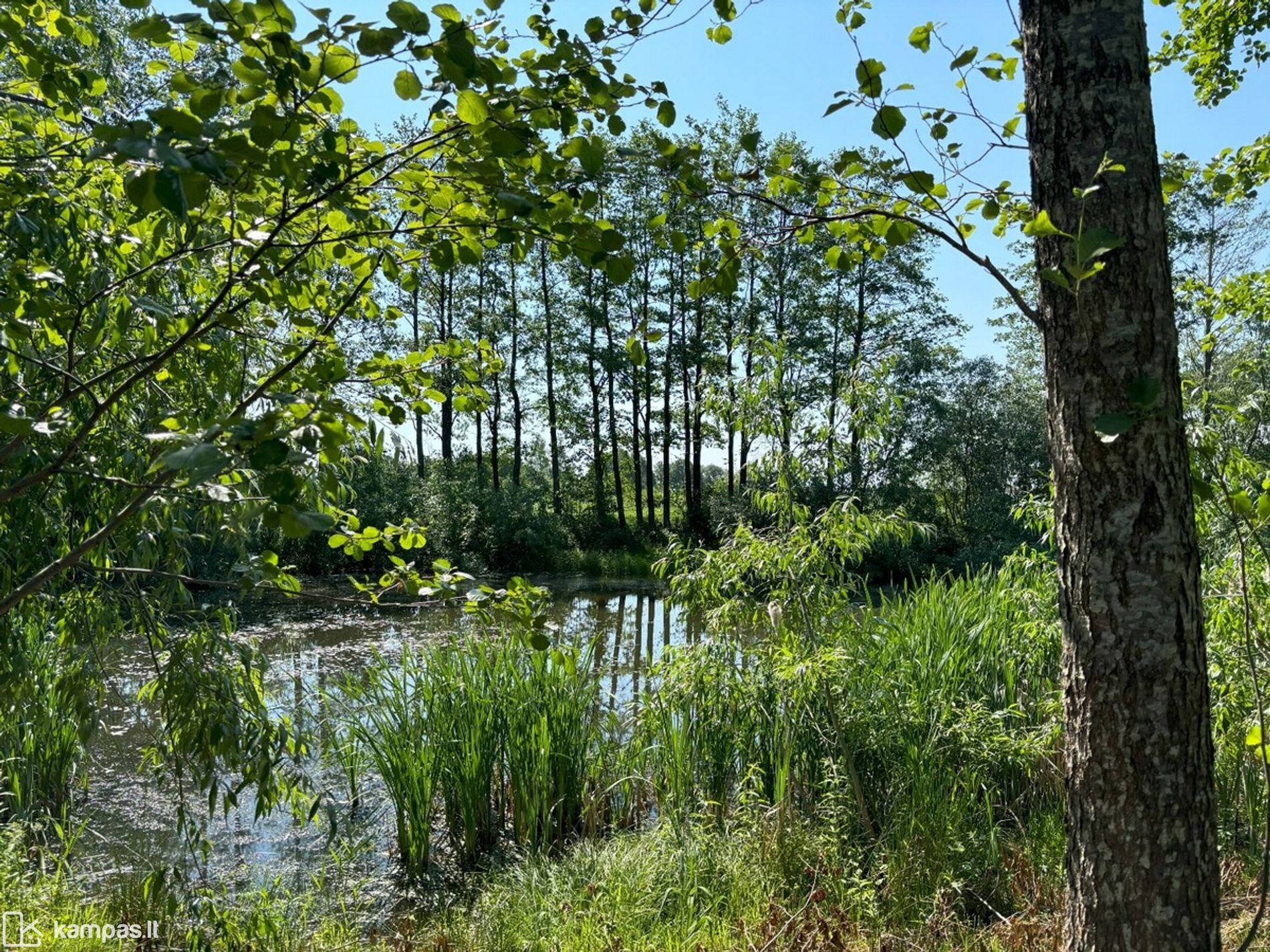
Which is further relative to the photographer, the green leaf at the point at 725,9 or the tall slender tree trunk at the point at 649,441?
the tall slender tree trunk at the point at 649,441

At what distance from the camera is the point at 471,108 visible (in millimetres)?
1297

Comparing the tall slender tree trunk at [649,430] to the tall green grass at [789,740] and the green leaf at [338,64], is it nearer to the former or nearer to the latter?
the tall green grass at [789,740]

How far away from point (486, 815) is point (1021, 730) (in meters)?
2.87

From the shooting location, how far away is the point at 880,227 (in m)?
1.94

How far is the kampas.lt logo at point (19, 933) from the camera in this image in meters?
2.71

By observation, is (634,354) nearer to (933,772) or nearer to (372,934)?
(933,772)

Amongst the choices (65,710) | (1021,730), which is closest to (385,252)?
(65,710)

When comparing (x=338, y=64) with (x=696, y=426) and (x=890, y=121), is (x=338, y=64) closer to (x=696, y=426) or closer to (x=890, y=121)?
(x=890, y=121)

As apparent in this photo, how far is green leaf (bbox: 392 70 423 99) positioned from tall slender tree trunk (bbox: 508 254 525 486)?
23466mm

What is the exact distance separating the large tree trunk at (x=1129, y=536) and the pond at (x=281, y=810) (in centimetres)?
183

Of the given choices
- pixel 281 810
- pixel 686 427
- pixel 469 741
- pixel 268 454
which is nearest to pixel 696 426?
pixel 686 427

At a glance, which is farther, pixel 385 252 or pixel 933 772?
pixel 933 772

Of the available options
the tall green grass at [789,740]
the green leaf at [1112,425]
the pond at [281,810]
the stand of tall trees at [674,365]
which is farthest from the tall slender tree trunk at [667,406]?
Answer: the green leaf at [1112,425]

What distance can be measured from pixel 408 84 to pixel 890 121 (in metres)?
0.90
